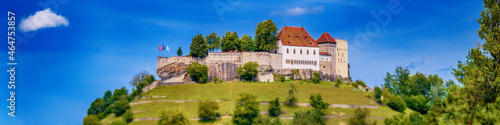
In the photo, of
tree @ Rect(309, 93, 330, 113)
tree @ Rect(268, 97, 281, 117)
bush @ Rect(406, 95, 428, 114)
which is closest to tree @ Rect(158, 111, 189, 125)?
tree @ Rect(268, 97, 281, 117)

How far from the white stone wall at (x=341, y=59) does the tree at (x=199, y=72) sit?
32290mm

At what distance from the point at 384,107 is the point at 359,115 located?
1561 centimetres

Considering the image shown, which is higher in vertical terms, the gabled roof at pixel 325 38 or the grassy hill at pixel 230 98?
Result: the gabled roof at pixel 325 38

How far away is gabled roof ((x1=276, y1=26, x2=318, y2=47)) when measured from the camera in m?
102

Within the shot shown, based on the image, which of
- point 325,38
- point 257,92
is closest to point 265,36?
point 325,38

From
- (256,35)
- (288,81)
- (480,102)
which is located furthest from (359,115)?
(480,102)

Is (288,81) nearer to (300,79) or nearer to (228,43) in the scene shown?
(300,79)

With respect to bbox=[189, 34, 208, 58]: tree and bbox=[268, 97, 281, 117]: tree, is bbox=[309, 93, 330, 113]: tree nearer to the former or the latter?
bbox=[268, 97, 281, 117]: tree

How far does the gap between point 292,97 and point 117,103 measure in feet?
103

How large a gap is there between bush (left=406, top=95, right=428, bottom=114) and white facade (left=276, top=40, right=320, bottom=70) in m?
21.8

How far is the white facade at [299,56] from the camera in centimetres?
10056

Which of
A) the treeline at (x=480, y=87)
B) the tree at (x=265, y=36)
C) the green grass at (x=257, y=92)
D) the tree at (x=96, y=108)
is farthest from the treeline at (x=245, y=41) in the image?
the treeline at (x=480, y=87)

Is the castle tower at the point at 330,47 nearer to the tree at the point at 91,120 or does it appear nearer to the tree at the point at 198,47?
the tree at the point at 198,47

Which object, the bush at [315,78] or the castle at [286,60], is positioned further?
the bush at [315,78]
